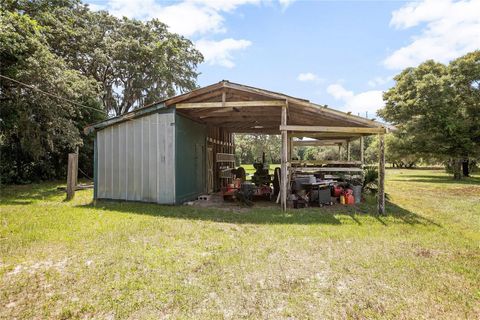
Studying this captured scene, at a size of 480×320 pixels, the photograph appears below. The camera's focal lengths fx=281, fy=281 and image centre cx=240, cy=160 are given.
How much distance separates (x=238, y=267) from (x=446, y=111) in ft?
68.1

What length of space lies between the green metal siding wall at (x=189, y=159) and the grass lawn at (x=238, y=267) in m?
2.33

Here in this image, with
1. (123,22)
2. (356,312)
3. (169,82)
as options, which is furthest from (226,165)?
(123,22)

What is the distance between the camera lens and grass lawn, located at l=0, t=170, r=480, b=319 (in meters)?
2.92

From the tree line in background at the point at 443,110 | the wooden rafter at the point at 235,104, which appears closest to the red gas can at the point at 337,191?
the wooden rafter at the point at 235,104

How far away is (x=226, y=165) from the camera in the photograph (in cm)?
1501

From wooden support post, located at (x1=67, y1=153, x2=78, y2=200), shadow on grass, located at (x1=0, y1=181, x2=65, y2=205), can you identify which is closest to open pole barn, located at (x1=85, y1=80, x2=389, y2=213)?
wooden support post, located at (x1=67, y1=153, x2=78, y2=200)

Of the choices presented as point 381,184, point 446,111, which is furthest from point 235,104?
point 446,111

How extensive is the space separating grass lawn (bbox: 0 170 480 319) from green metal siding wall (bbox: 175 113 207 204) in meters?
2.33

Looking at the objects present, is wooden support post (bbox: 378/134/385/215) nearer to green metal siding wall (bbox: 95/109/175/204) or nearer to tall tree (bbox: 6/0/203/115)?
green metal siding wall (bbox: 95/109/175/204)

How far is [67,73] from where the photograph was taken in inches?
479

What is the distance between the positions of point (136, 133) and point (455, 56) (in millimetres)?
22370

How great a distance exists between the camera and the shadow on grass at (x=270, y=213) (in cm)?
680

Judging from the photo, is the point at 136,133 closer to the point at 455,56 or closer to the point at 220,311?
the point at 220,311

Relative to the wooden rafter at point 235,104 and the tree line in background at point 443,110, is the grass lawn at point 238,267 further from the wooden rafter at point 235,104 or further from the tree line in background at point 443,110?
the tree line in background at point 443,110
